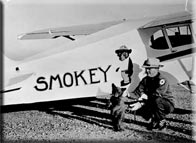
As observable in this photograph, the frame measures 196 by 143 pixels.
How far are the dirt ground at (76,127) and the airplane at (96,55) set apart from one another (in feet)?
0.39

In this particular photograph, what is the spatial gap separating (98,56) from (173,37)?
684 mm

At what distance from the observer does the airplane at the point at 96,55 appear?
81.7 inches

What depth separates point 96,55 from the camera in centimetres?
208

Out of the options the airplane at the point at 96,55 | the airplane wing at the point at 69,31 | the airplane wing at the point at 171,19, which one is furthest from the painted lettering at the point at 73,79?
the airplane wing at the point at 171,19

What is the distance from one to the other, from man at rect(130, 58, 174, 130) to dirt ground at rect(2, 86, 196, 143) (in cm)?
6

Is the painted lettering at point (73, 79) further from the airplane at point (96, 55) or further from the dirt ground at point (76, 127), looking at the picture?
the dirt ground at point (76, 127)

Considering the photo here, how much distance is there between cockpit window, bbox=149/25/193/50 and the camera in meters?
2.09

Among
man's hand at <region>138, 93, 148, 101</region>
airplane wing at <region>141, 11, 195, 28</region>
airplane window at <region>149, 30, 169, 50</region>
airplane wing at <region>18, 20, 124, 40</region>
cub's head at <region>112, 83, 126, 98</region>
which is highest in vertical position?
airplane wing at <region>141, 11, 195, 28</region>

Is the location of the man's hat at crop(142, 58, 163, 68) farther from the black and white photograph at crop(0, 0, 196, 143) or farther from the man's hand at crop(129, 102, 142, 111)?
the man's hand at crop(129, 102, 142, 111)

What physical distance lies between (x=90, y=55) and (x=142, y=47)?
0.46 meters

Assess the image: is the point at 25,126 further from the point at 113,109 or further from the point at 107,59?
the point at 107,59

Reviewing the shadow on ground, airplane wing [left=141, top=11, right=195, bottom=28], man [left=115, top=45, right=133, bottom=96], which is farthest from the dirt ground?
airplane wing [left=141, top=11, right=195, bottom=28]

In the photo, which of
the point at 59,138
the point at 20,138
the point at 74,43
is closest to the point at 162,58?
the point at 74,43

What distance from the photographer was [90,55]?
208 cm
